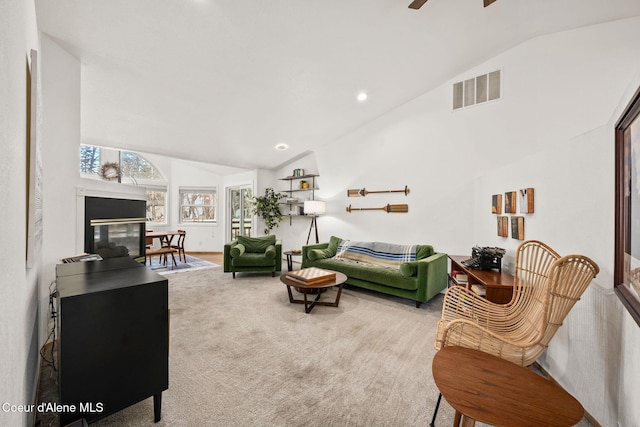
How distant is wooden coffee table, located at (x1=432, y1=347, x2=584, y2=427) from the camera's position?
98cm

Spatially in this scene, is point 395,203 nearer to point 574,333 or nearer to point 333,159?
point 333,159

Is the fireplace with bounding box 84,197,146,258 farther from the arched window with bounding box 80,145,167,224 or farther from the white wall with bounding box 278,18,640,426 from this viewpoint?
the arched window with bounding box 80,145,167,224

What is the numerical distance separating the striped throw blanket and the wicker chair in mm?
2061

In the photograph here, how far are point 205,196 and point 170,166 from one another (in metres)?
1.25

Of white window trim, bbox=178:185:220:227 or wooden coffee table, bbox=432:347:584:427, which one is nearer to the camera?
wooden coffee table, bbox=432:347:584:427

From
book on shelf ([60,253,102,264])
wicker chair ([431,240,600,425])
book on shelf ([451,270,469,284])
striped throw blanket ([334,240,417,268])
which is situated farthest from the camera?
striped throw blanket ([334,240,417,268])

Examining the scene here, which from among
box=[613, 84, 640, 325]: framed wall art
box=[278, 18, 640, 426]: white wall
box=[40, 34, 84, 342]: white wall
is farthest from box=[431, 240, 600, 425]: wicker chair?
box=[40, 34, 84, 342]: white wall

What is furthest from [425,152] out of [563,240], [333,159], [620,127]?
[620,127]

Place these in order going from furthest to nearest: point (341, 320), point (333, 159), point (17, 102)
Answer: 1. point (333, 159)
2. point (341, 320)
3. point (17, 102)

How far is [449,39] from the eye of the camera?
10.1 ft

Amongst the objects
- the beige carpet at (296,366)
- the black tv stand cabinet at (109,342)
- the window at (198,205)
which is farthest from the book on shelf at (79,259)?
the window at (198,205)

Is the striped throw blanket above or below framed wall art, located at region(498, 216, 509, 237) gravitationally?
below

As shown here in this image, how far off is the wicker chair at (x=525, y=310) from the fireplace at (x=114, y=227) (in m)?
3.53

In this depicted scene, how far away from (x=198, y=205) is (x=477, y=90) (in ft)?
24.1
